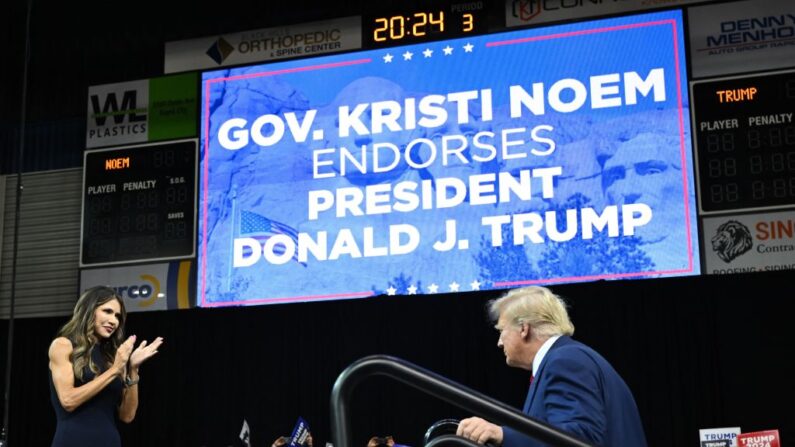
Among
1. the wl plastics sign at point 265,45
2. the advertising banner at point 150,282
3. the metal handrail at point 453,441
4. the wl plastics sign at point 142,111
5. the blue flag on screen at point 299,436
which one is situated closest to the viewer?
the metal handrail at point 453,441

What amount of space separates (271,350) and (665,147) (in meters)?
3.60

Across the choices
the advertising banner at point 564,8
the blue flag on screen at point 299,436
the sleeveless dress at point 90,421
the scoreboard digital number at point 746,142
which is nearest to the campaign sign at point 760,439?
the scoreboard digital number at point 746,142

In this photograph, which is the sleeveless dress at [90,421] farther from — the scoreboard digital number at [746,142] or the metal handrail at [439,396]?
the scoreboard digital number at [746,142]

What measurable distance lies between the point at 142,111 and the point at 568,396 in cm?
748

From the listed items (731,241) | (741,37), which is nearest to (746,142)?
(731,241)

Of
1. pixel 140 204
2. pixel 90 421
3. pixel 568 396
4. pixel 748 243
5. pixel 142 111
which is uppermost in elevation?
pixel 142 111

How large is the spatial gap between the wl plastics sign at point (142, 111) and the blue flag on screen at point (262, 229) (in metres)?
0.99

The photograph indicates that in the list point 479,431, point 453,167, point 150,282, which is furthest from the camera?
point 150,282

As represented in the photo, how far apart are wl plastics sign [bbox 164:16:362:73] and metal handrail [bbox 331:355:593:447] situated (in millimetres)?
6935

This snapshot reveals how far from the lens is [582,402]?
2.50 metres

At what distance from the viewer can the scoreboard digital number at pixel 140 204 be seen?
8828 mm

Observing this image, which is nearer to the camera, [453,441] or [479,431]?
[453,441]

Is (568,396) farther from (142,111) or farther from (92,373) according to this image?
(142,111)

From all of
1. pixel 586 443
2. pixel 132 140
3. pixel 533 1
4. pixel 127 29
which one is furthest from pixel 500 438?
pixel 127 29
